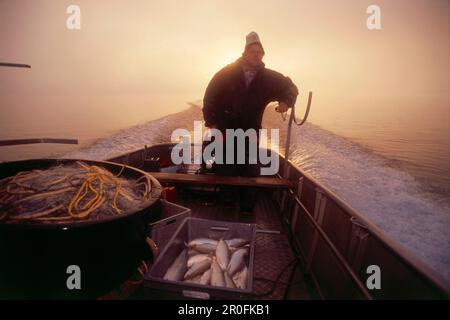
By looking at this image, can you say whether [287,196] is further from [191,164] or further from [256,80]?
[191,164]

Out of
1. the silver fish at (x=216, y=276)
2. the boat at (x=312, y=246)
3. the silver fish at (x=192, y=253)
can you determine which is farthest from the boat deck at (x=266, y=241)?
the silver fish at (x=192, y=253)

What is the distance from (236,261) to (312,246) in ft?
3.67

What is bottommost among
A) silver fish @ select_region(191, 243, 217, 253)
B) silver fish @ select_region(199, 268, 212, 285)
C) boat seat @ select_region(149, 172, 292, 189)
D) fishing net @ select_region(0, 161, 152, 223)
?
silver fish @ select_region(199, 268, 212, 285)

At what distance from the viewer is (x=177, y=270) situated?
2.47m

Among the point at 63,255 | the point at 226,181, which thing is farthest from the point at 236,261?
the point at 226,181

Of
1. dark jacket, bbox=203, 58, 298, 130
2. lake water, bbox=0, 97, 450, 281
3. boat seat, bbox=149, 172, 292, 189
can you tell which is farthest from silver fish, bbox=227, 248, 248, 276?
lake water, bbox=0, 97, 450, 281

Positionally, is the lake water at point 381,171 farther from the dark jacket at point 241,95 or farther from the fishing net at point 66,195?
the fishing net at point 66,195

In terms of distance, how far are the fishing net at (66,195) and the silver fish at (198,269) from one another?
33.1 inches

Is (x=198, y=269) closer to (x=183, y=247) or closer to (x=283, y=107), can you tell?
(x=183, y=247)

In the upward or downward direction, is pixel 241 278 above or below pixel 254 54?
below

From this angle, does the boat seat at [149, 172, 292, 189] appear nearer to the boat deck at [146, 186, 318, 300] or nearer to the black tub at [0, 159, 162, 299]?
the boat deck at [146, 186, 318, 300]

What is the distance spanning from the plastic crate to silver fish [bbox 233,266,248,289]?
14cm

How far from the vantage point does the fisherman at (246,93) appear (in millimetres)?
4441

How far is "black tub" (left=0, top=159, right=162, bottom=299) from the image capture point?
1.66 m
